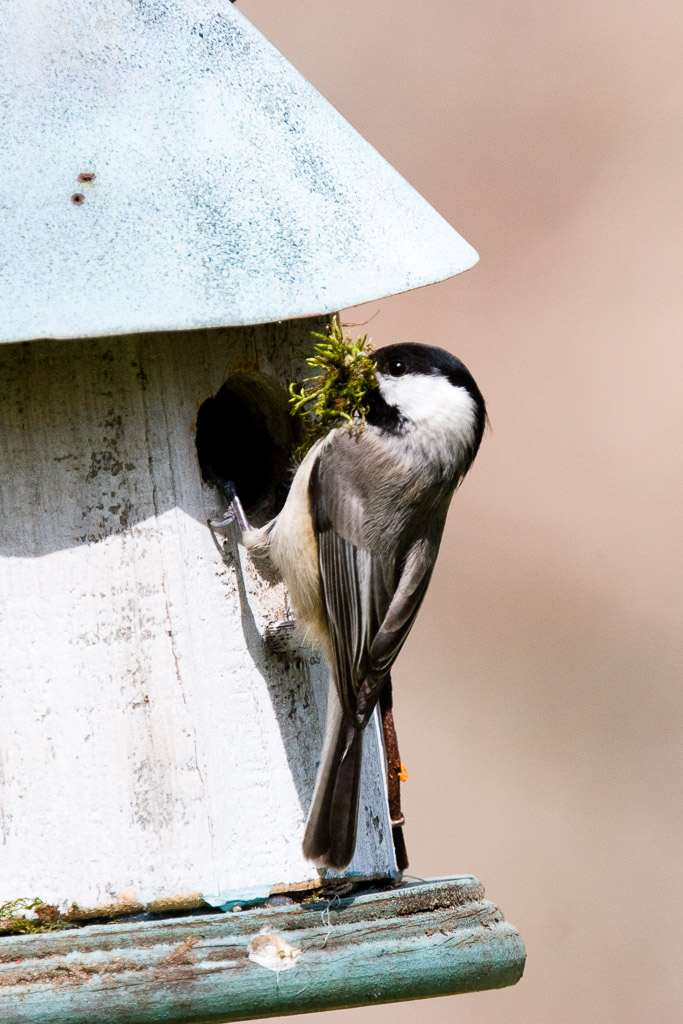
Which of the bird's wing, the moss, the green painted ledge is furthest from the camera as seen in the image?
the bird's wing

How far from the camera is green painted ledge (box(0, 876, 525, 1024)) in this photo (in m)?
2.78

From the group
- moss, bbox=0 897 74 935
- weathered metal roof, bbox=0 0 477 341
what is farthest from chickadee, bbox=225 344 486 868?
moss, bbox=0 897 74 935

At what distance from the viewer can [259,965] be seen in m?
2.86

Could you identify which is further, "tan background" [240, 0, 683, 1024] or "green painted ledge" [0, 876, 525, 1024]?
"tan background" [240, 0, 683, 1024]

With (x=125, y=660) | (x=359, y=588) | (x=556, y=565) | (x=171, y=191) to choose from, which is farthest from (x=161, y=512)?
(x=556, y=565)

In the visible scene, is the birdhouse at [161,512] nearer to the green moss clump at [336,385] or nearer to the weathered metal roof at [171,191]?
the weathered metal roof at [171,191]

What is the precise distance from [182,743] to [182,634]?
0.78ft

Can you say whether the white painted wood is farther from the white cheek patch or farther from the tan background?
the tan background

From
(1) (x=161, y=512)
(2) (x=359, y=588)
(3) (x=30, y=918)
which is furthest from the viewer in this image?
(2) (x=359, y=588)

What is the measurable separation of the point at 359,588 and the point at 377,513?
7.2 inches

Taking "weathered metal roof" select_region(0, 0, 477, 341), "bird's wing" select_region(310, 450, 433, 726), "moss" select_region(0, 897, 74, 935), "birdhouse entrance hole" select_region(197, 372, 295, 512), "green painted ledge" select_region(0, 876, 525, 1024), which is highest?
"weathered metal roof" select_region(0, 0, 477, 341)

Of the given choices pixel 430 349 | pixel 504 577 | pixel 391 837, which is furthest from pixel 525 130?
pixel 391 837

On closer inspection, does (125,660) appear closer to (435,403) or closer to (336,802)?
(336,802)

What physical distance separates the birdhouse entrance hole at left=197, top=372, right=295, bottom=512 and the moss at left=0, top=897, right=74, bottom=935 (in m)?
1.04
